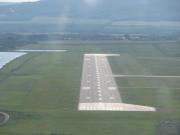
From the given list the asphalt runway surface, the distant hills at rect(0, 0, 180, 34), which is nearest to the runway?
the asphalt runway surface

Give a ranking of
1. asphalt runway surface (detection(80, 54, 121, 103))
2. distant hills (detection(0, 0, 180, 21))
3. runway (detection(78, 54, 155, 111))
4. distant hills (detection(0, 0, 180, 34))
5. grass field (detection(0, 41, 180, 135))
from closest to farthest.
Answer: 1. grass field (detection(0, 41, 180, 135))
2. runway (detection(78, 54, 155, 111))
3. asphalt runway surface (detection(80, 54, 121, 103))
4. distant hills (detection(0, 0, 180, 34))
5. distant hills (detection(0, 0, 180, 21))

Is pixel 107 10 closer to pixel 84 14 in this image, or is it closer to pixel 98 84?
pixel 84 14

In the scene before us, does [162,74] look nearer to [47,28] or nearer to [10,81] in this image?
[10,81]

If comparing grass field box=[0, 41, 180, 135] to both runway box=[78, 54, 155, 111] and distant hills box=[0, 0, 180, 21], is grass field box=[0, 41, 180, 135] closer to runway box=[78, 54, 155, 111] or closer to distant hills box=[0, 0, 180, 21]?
runway box=[78, 54, 155, 111]

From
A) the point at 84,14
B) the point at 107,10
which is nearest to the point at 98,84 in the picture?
the point at 84,14

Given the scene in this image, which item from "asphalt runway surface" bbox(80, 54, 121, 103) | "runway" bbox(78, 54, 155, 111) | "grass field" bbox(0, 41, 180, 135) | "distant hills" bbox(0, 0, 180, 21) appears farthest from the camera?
"distant hills" bbox(0, 0, 180, 21)

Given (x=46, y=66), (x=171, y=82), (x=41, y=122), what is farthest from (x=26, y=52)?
(x=41, y=122)
